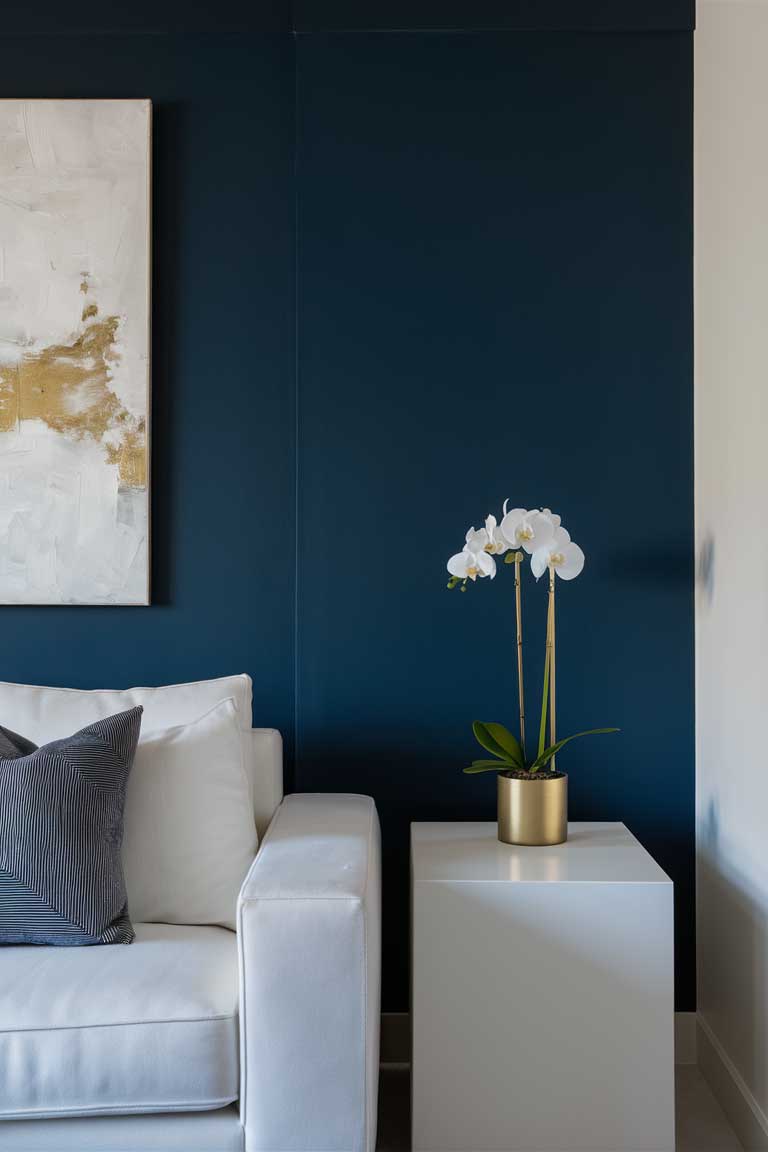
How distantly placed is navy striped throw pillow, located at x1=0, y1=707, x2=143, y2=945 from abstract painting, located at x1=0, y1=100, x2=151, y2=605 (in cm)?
70

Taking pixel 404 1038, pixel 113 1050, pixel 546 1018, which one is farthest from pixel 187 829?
pixel 404 1038

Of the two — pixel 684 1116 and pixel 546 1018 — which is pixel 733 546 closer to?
pixel 546 1018

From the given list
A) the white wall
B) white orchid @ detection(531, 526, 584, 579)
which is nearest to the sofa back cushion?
white orchid @ detection(531, 526, 584, 579)

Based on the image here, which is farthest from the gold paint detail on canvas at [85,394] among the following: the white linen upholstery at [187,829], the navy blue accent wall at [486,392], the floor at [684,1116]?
the floor at [684,1116]

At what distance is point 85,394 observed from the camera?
7.72ft

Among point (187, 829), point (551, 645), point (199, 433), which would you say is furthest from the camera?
point (199, 433)

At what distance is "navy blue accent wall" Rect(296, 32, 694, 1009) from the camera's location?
230 cm

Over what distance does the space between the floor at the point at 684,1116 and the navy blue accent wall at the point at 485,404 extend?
21 cm

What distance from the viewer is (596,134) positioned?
232 cm

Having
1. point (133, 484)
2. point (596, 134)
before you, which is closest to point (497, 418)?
point (596, 134)

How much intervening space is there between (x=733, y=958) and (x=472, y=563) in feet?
3.35

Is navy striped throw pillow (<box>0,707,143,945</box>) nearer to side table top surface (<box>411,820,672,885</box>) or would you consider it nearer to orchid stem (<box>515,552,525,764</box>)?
side table top surface (<box>411,820,672,885</box>)

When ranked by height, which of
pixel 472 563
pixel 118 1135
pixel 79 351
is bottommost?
pixel 118 1135

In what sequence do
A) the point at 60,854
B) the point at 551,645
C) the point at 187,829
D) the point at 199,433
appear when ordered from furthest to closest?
the point at 199,433
the point at 551,645
the point at 187,829
the point at 60,854
